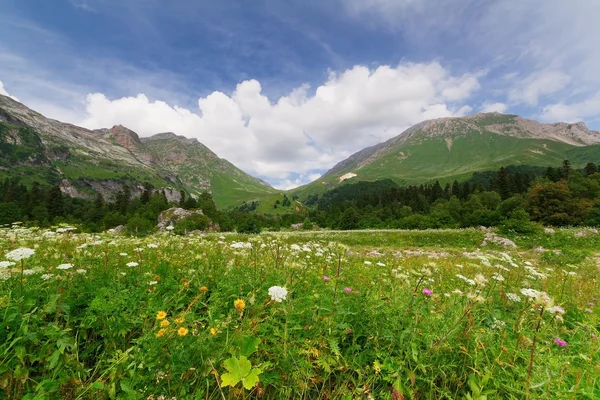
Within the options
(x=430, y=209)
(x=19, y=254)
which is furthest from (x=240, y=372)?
(x=430, y=209)

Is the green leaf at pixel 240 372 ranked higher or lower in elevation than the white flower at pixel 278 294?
lower

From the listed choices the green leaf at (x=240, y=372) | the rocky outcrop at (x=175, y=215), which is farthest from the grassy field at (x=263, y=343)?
the rocky outcrop at (x=175, y=215)

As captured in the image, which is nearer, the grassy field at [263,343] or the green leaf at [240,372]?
the green leaf at [240,372]

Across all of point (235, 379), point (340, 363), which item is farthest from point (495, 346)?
point (235, 379)

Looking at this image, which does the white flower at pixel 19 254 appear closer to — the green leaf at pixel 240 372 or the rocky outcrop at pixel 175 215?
the green leaf at pixel 240 372

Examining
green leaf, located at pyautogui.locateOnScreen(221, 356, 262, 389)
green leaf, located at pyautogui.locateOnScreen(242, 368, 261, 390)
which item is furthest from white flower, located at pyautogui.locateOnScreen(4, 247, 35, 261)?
green leaf, located at pyautogui.locateOnScreen(242, 368, 261, 390)

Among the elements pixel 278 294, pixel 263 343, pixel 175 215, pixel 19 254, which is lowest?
pixel 175 215

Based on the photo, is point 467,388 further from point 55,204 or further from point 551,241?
point 55,204

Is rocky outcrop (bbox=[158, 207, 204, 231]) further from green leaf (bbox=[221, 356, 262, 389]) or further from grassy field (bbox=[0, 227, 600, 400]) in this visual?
green leaf (bbox=[221, 356, 262, 389])

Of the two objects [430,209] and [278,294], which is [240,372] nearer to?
[278,294]

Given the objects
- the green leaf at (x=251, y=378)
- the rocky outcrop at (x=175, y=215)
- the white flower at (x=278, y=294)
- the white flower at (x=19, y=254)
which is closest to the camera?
the green leaf at (x=251, y=378)

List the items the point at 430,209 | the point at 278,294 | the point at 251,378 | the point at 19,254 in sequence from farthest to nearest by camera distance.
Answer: the point at 430,209, the point at 19,254, the point at 278,294, the point at 251,378

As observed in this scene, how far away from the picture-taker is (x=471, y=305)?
11.5 feet

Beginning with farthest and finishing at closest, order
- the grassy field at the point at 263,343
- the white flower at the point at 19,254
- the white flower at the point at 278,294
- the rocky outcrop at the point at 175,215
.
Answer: the rocky outcrop at the point at 175,215, the white flower at the point at 19,254, the white flower at the point at 278,294, the grassy field at the point at 263,343
